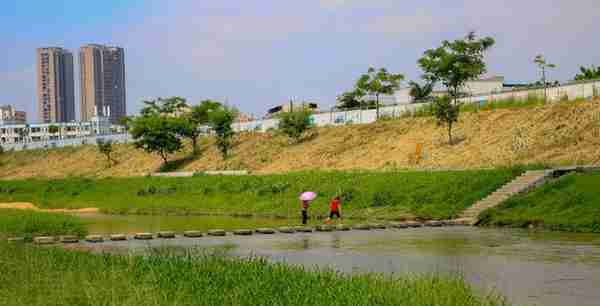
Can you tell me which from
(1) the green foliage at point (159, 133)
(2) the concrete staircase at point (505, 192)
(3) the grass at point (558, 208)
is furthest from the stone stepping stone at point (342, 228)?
(1) the green foliage at point (159, 133)

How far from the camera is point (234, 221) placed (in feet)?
128

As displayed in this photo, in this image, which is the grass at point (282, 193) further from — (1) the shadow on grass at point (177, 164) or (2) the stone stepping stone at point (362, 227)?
(1) the shadow on grass at point (177, 164)

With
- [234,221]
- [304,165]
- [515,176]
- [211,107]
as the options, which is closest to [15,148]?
[211,107]

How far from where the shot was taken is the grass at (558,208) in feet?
93.5

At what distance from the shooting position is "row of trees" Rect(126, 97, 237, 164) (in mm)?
72375

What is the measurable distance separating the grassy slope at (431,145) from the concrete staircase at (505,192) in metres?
6.02

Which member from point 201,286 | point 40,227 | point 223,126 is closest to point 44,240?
point 40,227

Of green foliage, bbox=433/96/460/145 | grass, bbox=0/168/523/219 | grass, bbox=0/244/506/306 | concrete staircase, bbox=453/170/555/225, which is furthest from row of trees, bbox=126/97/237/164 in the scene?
grass, bbox=0/244/506/306

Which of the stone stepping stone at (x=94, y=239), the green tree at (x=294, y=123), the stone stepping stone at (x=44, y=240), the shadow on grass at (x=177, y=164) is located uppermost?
the green tree at (x=294, y=123)

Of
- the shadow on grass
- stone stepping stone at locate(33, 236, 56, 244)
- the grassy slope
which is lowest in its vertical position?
stone stepping stone at locate(33, 236, 56, 244)

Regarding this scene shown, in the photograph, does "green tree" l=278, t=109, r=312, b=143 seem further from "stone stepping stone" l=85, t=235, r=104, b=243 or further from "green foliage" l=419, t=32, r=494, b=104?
"stone stepping stone" l=85, t=235, r=104, b=243

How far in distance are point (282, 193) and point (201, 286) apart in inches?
1255

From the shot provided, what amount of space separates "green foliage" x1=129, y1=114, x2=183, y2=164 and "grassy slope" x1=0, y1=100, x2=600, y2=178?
2302mm

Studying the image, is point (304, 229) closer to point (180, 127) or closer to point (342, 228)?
point (342, 228)
